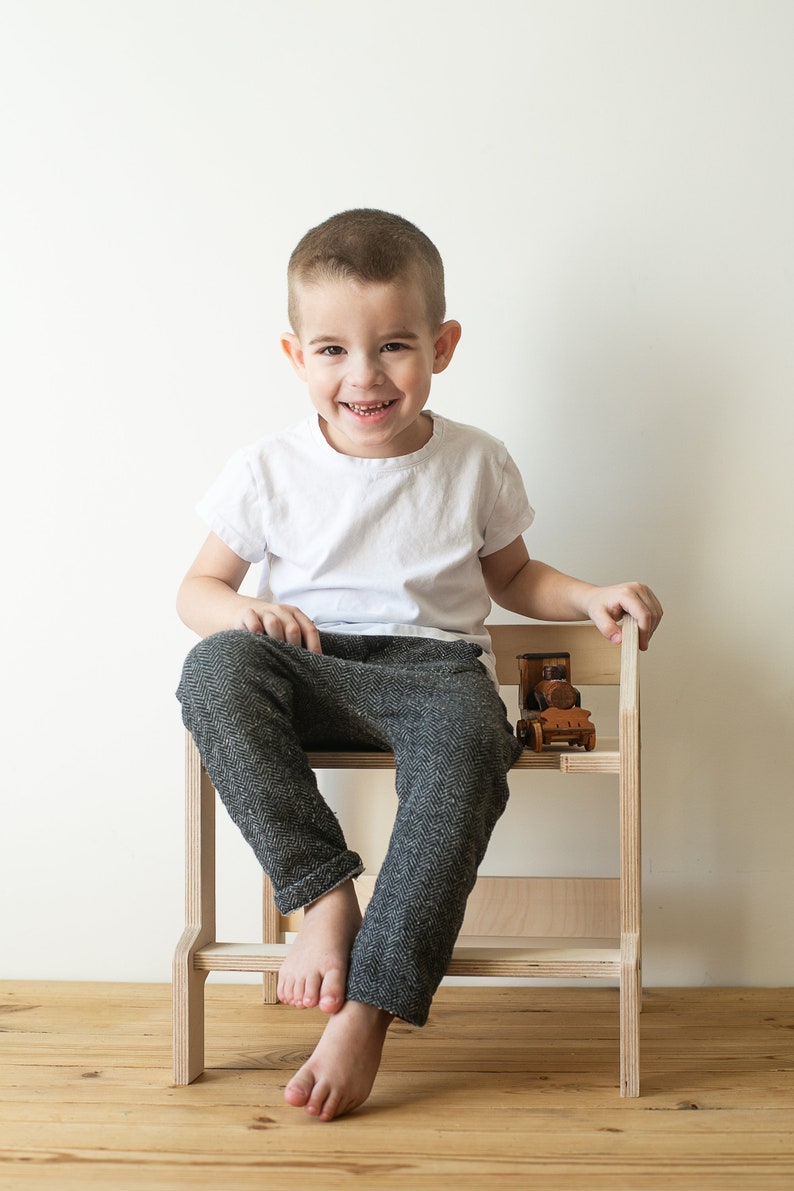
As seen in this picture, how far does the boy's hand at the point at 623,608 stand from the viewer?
0.96 metres

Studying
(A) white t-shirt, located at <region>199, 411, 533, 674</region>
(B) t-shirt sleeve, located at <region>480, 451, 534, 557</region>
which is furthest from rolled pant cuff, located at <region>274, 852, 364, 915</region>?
(B) t-shirt sleeve, located at <region>480, 451, 534, 557</region>

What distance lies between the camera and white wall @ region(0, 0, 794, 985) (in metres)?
1.23

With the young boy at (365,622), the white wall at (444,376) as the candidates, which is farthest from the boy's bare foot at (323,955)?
the white wall at (444,376)

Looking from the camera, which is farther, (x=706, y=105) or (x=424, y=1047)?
(x=706, y=105)

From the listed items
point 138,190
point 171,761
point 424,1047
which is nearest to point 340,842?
point 424,1047

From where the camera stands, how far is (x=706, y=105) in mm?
1224

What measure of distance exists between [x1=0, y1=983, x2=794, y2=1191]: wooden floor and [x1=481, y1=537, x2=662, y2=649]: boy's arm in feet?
1.21

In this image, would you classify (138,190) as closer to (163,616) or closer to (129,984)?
(163,616)

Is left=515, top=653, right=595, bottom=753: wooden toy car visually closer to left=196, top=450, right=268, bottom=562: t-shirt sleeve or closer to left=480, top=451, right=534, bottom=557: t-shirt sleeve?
left=480, top=451, right=534, bottom=557: t-shirt sleeve

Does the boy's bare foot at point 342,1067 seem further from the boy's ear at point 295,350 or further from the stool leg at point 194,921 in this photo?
the boy's ear at point 295,350

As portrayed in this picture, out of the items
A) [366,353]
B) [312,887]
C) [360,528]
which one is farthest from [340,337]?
[312,887]

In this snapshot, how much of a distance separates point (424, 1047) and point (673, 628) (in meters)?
0.52

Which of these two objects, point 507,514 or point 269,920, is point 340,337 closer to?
point 507,514

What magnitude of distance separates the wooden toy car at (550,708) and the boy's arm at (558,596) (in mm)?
57
